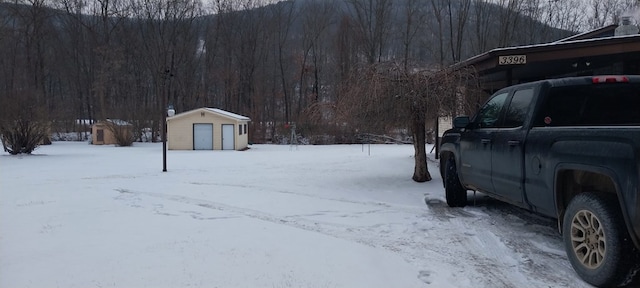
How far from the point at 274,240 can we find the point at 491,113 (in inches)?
123

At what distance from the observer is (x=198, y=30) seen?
44531 mm

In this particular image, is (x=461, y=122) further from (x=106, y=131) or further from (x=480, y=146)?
(x=106, y=131)

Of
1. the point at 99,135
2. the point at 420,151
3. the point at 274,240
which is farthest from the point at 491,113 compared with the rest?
the point at 99,135

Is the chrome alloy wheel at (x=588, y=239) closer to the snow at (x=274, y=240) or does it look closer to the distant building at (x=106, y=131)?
the snow at (x=274, y=240)

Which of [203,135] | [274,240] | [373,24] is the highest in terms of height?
[373,24]

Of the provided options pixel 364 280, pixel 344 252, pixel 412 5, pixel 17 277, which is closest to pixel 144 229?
pixel 17 277

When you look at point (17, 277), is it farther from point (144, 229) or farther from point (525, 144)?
point (525, 144)

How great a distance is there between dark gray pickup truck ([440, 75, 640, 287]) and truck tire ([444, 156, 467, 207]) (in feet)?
1.93

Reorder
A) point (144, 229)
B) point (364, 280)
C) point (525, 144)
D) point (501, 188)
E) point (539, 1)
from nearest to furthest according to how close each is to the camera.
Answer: point (364, 280)
point (525, 144)
point (501, 188)
point (144, 229)
point (539, 1)

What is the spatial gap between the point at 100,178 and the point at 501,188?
35.0ft

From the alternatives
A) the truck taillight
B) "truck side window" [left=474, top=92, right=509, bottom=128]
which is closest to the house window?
"truck side window" [left=474, top=92, right=509, bottom=128]

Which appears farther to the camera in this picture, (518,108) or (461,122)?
(461,122)

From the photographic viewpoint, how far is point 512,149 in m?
4.64

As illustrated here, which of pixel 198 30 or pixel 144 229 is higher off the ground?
pixel 198 30
